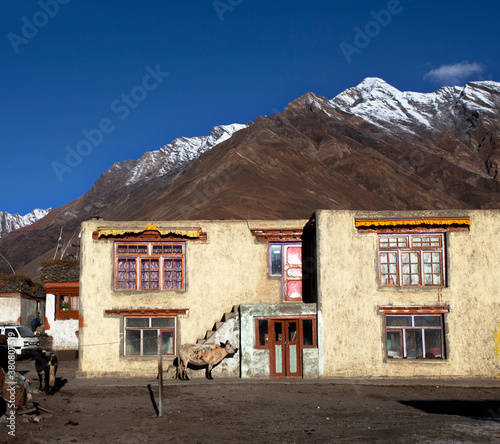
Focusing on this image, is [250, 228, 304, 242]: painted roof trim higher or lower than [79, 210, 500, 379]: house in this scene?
higher

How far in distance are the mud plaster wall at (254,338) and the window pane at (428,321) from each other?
12.7 feet

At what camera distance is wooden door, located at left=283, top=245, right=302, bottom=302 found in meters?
25.2

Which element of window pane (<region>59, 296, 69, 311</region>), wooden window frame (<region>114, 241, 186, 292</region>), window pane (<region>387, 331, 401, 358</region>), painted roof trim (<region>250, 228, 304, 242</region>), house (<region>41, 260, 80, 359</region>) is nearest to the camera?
window pane (<region>387, 331, 401, 358</region>)

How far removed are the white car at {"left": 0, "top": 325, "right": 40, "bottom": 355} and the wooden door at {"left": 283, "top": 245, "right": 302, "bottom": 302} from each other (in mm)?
14562

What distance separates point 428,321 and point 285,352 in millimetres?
5386

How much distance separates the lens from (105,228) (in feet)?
80.5

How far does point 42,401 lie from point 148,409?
3413 millimetres

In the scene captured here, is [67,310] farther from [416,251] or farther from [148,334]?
[416,251]

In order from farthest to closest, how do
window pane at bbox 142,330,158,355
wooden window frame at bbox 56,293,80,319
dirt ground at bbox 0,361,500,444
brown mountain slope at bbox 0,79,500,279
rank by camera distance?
brown mountain slope at bbox 0,79,500,279
wooden window frame at bbox 56,293,80,319
window pane at bbox 142,330,158,355
dirt ground at bbox 0,361,500,444

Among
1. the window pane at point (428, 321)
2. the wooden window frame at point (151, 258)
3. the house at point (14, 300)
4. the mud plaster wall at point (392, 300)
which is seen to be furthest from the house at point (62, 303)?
the window pane at point (428, 321)

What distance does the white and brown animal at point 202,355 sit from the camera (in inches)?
888

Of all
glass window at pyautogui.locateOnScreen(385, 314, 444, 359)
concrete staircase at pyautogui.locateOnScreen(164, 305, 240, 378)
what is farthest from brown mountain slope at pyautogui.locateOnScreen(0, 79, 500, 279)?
glass window at pyautogui.locateOnScreen(385, 314, 444, 359)

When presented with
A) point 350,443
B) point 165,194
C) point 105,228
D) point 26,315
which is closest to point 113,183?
point 165,194

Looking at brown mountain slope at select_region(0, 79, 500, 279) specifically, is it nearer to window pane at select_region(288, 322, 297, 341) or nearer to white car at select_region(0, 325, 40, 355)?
white car at select_region(0, 325, 40, 355)
